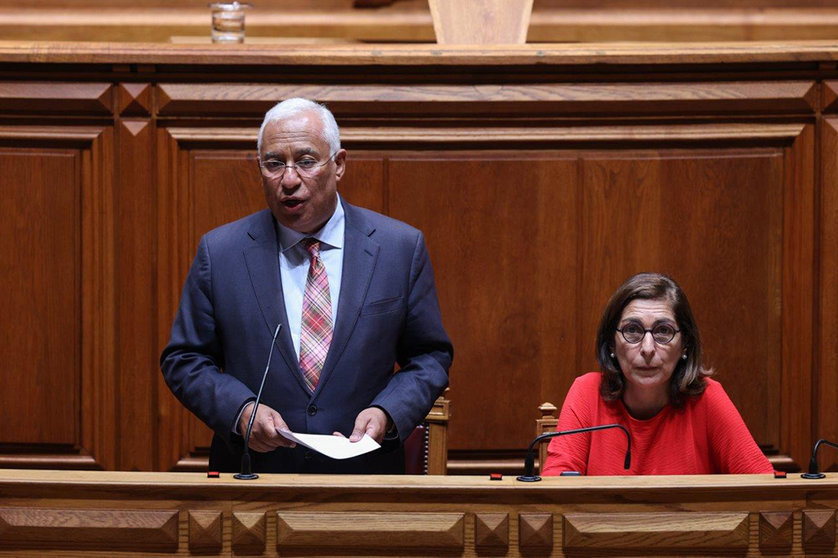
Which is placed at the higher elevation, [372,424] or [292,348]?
[292,348]

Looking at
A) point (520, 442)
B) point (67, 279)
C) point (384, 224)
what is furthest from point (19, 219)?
point (520, 442)

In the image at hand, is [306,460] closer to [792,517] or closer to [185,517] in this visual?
[185,517]

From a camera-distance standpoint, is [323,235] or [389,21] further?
[389,21]

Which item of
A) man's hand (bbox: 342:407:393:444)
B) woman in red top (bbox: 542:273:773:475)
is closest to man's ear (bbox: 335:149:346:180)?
man's hand (bbox: 342:407:393:444)

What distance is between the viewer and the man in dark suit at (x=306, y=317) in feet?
7.30

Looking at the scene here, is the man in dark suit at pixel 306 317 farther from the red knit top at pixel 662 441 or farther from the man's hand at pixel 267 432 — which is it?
the red knit top at pixel 662 441

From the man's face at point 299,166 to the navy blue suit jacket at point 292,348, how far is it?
0.10 meters

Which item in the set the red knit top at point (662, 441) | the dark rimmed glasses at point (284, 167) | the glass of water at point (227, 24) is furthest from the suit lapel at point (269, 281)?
the glass of water at point (227, 24)

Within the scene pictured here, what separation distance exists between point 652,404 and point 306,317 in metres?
0.70

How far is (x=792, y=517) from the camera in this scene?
1753mm

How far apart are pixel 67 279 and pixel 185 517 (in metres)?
1.59

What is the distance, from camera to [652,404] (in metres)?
2.32

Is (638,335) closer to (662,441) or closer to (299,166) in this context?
(662,441)

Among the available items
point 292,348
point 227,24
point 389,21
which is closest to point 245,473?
point 292,348
